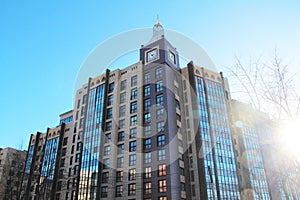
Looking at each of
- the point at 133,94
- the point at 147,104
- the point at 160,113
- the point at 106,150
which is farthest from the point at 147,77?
the point at 106,150

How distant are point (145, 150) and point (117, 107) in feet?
43.1

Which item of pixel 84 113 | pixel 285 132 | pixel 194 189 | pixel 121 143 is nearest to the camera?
pixel 285 132

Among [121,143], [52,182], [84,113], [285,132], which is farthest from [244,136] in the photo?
[285,132]

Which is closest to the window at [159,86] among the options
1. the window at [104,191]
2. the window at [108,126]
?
the window at [108,126]

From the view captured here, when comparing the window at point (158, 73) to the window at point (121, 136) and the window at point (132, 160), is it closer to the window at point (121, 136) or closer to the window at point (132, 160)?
the window at point (121, 136)

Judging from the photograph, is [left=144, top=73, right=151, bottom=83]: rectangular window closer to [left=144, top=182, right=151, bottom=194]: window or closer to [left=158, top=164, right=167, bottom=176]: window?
[left=158, top=164, right=167, bottom=176]: window

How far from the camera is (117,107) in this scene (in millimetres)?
57844

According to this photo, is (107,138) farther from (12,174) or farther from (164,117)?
(12,174)

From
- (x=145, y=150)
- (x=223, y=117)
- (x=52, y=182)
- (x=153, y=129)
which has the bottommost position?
(x=52, y=182)

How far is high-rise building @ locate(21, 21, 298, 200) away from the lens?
157 ft

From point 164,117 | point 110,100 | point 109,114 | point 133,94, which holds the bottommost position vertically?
point 164,117

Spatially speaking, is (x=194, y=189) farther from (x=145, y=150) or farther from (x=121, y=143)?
(x=121, y=143)

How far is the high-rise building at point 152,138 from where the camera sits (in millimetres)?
47719

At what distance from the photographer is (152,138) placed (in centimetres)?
4981
